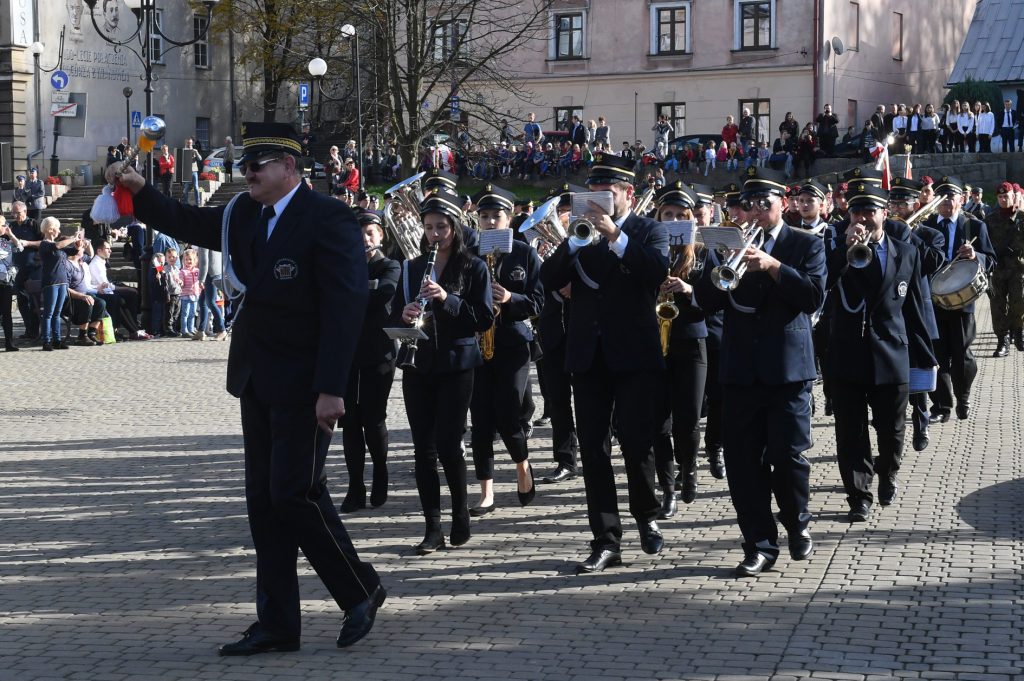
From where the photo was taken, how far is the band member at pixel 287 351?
5449mm

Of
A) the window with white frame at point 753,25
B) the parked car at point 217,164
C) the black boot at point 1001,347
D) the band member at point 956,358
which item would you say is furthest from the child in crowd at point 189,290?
the window with white frame at point 753,25

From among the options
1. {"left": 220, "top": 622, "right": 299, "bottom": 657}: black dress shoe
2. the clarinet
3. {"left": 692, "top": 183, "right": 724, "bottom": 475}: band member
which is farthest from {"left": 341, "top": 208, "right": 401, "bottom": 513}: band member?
{"left": 220, "top": 622, "right": 299, "bottom": 657}: black dress shoe

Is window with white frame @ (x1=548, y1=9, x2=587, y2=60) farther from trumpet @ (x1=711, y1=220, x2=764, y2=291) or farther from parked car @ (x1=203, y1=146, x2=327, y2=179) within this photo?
trumpet @ (x1=711, y1=220, x2=764, y2=291)

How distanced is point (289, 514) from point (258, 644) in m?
0.54

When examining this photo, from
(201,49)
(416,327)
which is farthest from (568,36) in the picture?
(416,327)

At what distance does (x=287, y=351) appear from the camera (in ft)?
18.0

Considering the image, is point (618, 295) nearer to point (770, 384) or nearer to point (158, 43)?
point (770, 384)

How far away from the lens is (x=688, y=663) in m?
5.30

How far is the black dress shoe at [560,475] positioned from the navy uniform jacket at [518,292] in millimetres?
1270

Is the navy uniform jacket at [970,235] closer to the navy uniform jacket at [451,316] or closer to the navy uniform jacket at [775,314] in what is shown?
the navy uniform jacket at [775,314]

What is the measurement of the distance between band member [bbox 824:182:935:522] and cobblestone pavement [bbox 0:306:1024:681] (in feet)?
1.08

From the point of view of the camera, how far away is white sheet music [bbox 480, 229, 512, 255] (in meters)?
7.97

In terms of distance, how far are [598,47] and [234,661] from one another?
150ft

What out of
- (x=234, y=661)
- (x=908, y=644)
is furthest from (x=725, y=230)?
(x=234, y=661)
